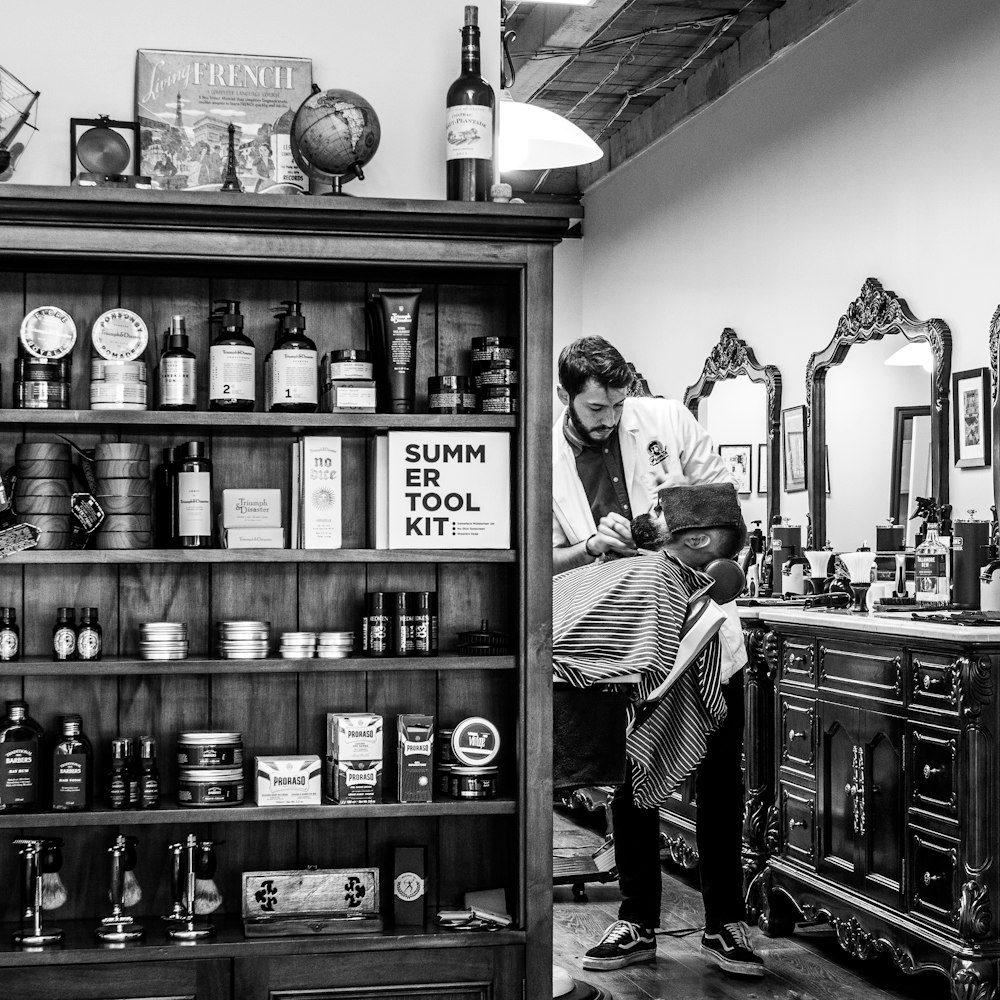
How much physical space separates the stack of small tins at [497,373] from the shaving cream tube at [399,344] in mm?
144

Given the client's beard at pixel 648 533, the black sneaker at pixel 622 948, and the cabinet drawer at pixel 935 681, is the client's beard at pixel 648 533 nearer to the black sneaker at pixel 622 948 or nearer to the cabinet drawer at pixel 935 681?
the cabinet drawer at pixel 935 681

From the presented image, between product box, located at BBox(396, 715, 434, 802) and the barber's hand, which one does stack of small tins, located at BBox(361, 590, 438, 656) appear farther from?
the barber's hand

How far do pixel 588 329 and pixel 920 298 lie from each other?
4.36 meters

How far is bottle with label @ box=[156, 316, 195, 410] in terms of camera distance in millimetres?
2785

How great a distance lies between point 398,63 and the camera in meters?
2.98

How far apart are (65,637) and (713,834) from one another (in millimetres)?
2159

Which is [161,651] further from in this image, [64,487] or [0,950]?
A: [0,950]

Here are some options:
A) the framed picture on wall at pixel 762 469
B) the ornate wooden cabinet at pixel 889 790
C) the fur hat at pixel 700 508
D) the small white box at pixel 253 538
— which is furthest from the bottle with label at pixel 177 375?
the framed picture on wall at pixel 762 469

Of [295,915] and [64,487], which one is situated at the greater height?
[64,487]

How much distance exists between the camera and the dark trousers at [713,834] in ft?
13.5

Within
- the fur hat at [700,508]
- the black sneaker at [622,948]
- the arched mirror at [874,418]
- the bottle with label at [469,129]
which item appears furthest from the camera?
the arched mirror at [874,418]

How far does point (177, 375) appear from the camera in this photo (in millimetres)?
2785

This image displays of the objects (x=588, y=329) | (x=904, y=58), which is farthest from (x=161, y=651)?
(x=588, y=329)

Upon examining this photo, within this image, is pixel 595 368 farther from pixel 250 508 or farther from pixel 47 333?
pixel 47 333
